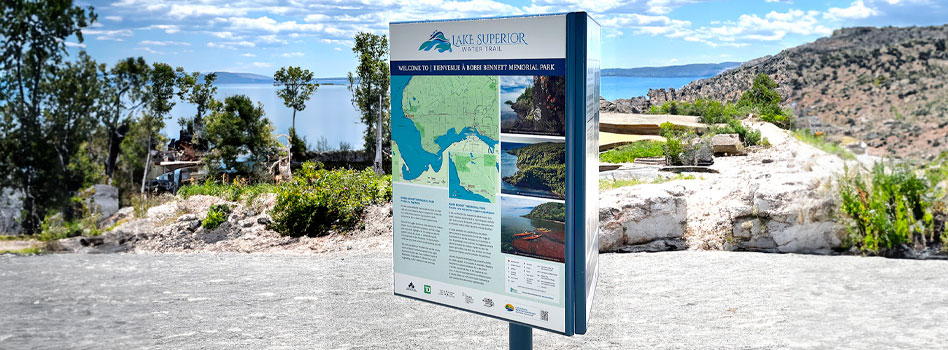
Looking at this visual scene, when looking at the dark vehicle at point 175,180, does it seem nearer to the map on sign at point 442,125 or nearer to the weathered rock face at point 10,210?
the weathered rock face at point 10,210

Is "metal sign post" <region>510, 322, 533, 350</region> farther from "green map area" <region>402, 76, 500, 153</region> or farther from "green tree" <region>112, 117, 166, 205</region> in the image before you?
"green tree" <region>112, 117, 166, 205</region>

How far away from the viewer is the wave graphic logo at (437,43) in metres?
2.24

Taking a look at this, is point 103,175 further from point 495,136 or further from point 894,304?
point 894,304

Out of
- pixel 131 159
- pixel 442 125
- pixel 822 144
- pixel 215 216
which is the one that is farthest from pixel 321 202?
pixel 822 144

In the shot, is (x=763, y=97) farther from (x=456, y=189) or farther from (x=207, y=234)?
(x=456, y=189)

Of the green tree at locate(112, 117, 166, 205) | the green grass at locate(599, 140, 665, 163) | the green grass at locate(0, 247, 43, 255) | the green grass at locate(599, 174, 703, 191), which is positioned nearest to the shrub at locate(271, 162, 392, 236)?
the green tree at locate(112, 117, 166, 205)

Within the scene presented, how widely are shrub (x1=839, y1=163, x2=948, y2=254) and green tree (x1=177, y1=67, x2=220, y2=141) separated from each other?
6.07 meters

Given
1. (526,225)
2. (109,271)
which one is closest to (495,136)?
(526,225)

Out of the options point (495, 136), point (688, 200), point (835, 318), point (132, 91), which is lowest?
point (835, 318)

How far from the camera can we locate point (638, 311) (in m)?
3.54

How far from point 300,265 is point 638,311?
8.40ft

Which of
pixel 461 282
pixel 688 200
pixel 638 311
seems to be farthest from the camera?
pixel 688 200

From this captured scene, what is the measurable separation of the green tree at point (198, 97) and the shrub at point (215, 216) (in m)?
0.98

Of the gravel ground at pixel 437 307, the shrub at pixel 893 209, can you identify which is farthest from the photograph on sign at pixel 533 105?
the shrub at pixel 893 209
